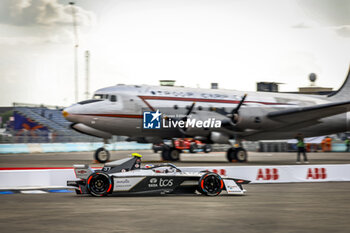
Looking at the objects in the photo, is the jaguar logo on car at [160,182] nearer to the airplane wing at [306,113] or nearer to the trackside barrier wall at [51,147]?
the airplane wing at [306,113]

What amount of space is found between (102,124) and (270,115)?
1090 centimetres

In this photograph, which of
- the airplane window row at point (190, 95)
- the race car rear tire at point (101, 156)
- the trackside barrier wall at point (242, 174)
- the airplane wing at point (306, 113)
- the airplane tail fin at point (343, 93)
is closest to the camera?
the trackside barrier wall at point (242, 174)

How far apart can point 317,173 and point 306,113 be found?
44.3ft

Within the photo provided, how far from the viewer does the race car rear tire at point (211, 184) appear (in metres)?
15.3

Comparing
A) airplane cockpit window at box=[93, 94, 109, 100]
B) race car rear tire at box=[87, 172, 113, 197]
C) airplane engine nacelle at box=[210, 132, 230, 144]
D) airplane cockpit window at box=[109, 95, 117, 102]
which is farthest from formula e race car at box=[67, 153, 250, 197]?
airplane engine nacelle at box=[210, 132, 230, 144]

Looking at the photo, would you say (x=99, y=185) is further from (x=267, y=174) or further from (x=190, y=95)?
(x=190, y=95)

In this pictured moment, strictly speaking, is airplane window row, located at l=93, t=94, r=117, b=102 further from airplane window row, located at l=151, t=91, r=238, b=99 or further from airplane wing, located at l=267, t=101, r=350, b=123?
airplane wing, located at l=267, t=101, r=350, b=123

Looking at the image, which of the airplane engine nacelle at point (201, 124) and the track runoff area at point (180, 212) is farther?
the airplane engine nacelle at point (201, 124)

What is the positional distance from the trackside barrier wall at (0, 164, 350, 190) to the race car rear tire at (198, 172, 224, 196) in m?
3.36

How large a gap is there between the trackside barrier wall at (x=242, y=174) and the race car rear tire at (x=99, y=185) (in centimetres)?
386

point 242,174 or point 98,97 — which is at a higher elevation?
point 98,97

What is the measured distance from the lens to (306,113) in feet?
112

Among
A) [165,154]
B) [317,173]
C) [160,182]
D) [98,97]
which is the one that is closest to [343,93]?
[165,154]

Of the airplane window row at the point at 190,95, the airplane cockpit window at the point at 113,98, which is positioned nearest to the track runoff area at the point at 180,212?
the airplane cockpit window at the point at 113,98
